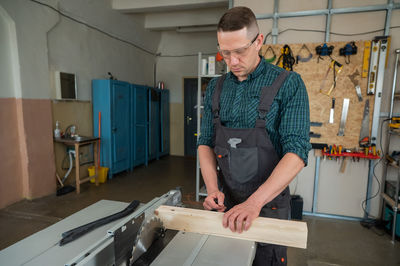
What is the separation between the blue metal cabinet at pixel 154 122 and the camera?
5.77 metres

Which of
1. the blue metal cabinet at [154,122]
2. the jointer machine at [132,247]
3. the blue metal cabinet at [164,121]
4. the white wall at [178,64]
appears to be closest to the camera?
the jointer machine at [132,247]

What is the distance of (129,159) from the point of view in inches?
199

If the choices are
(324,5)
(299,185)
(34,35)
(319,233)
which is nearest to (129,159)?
(34,35)

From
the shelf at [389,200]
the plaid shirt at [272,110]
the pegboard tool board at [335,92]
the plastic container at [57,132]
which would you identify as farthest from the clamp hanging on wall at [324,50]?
the plastic container at [57,132]

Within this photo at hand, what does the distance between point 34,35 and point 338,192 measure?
436cm

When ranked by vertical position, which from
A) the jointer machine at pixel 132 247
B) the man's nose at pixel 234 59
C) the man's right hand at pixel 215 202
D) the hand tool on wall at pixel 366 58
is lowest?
the jointer machine at pixel 132 247

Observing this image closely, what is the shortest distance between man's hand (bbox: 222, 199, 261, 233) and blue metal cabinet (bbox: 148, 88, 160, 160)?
5.05 meters

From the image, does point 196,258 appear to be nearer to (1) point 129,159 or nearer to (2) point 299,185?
(2) point 299,185

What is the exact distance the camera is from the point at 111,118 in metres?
4.41

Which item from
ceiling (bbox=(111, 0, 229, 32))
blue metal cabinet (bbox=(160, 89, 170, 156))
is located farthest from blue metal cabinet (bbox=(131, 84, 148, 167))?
ceiling (bbox=(111, 0, 229, 32))

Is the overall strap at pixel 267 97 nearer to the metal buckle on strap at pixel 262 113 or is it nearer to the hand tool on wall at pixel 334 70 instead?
the metal buckle on strap at pixel 262 113

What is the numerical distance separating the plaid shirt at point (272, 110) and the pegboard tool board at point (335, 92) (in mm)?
2113

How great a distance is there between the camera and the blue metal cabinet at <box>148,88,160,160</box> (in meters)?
5.77

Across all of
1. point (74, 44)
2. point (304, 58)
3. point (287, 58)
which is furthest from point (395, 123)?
point (74, 44)
